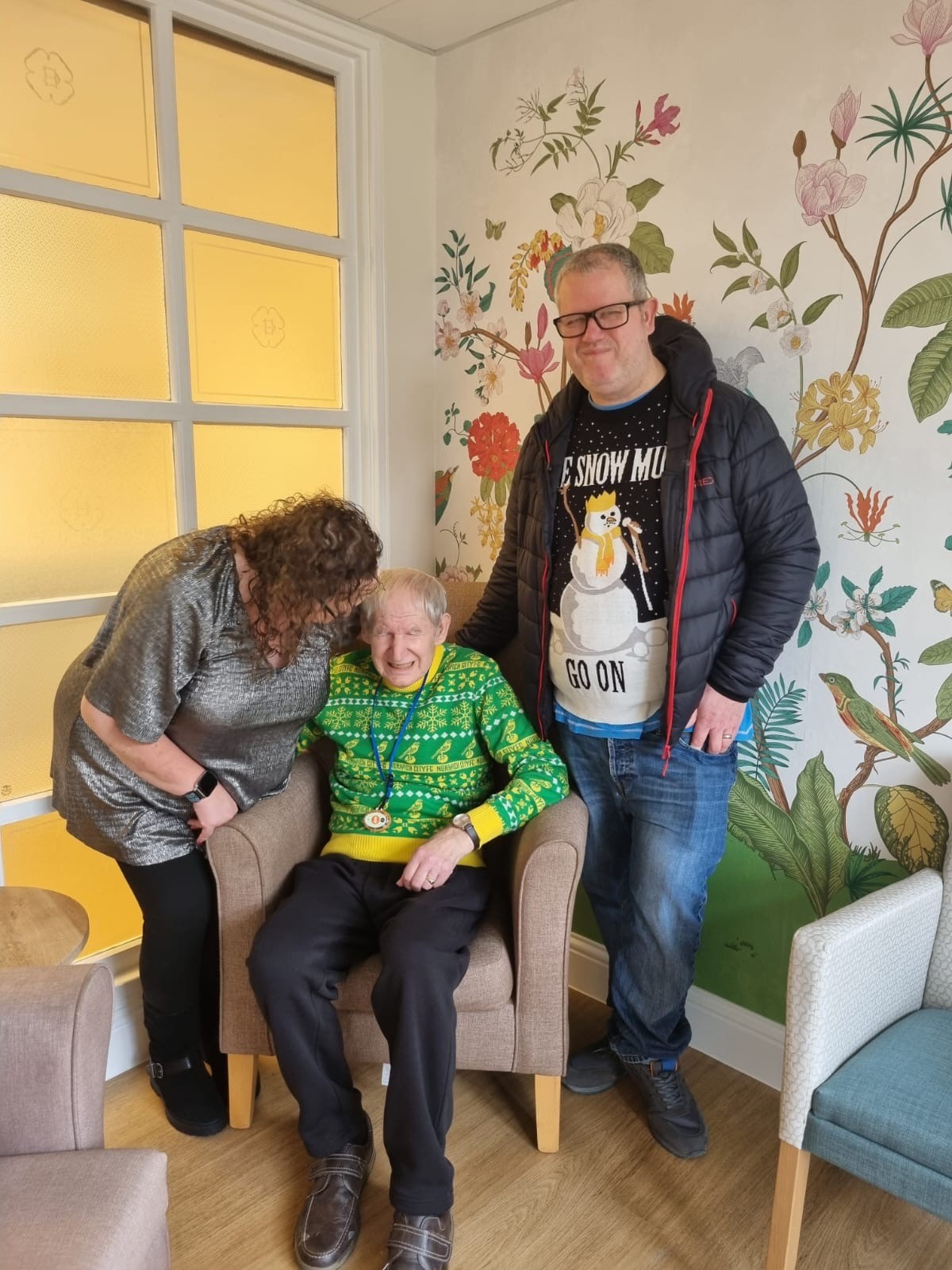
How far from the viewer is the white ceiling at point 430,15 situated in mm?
2213

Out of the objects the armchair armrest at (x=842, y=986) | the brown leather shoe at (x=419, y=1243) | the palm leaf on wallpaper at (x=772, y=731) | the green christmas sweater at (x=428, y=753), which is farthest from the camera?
the palm leaf on wallpaper at (x=772, y=731)

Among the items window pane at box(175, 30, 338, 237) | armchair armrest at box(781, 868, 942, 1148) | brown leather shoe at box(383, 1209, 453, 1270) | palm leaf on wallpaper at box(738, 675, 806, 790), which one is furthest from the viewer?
window pane at box(175, 30, 338, 237)

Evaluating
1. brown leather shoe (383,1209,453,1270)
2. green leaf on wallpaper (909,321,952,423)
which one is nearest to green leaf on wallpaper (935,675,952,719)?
green leaf on wallpaper (909,321,952,423)

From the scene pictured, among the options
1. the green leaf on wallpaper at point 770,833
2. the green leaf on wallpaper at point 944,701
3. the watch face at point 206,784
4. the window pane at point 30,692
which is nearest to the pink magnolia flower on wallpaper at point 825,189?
the green leaf on wallpaper at point 944,701

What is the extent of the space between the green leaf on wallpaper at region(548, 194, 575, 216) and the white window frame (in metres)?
0.46

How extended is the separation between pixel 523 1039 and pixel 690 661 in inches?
30.7

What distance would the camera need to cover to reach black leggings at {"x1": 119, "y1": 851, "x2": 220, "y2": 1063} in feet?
6.18

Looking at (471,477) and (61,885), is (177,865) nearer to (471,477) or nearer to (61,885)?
(61,885)

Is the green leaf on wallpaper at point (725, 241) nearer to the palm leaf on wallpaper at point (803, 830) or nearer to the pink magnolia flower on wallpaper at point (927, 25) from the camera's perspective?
the pink magnolia flower on wallpaper at point (927, 25)

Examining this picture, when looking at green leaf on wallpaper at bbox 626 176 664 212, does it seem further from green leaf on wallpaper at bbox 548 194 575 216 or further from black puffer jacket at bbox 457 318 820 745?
black puffer jacket at bbox 457 318 820 745

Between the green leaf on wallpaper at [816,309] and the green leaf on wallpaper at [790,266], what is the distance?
71 millimetres

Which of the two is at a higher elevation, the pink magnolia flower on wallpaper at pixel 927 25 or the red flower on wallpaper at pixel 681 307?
the pink magnolia flower on wallpaper at pixel 927 25

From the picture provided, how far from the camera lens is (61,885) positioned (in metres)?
2.20

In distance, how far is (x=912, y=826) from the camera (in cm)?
188
